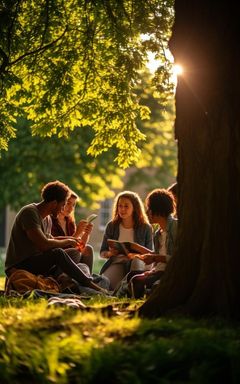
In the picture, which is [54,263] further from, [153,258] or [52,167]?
[52,167]

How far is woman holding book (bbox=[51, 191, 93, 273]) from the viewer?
42.1ft

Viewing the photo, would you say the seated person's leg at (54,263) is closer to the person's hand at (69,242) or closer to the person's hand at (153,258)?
the person's hand at (69,242)

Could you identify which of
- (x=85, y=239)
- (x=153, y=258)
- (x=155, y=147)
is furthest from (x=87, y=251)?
(x=155, y=147)

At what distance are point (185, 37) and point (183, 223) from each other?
169cm

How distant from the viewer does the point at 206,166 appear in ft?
25.5

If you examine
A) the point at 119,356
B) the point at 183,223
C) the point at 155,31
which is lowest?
the point at 119,356

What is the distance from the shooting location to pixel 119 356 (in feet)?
19.1

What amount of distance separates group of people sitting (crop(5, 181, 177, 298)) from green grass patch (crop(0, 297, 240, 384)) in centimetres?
388

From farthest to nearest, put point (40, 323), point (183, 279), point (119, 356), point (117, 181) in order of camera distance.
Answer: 1. point (117, 181)
2. point (183, 279)
3. point (40, 323)
4. point (119, 356)

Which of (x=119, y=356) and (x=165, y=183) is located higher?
(x=165, y=183)

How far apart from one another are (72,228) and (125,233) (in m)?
0.88

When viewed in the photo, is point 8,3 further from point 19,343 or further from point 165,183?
point 165,183

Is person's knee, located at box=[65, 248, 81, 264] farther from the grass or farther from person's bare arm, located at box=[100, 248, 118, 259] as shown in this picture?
the grass

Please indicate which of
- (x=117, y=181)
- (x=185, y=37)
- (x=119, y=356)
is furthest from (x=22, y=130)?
(x=119, y=356)
